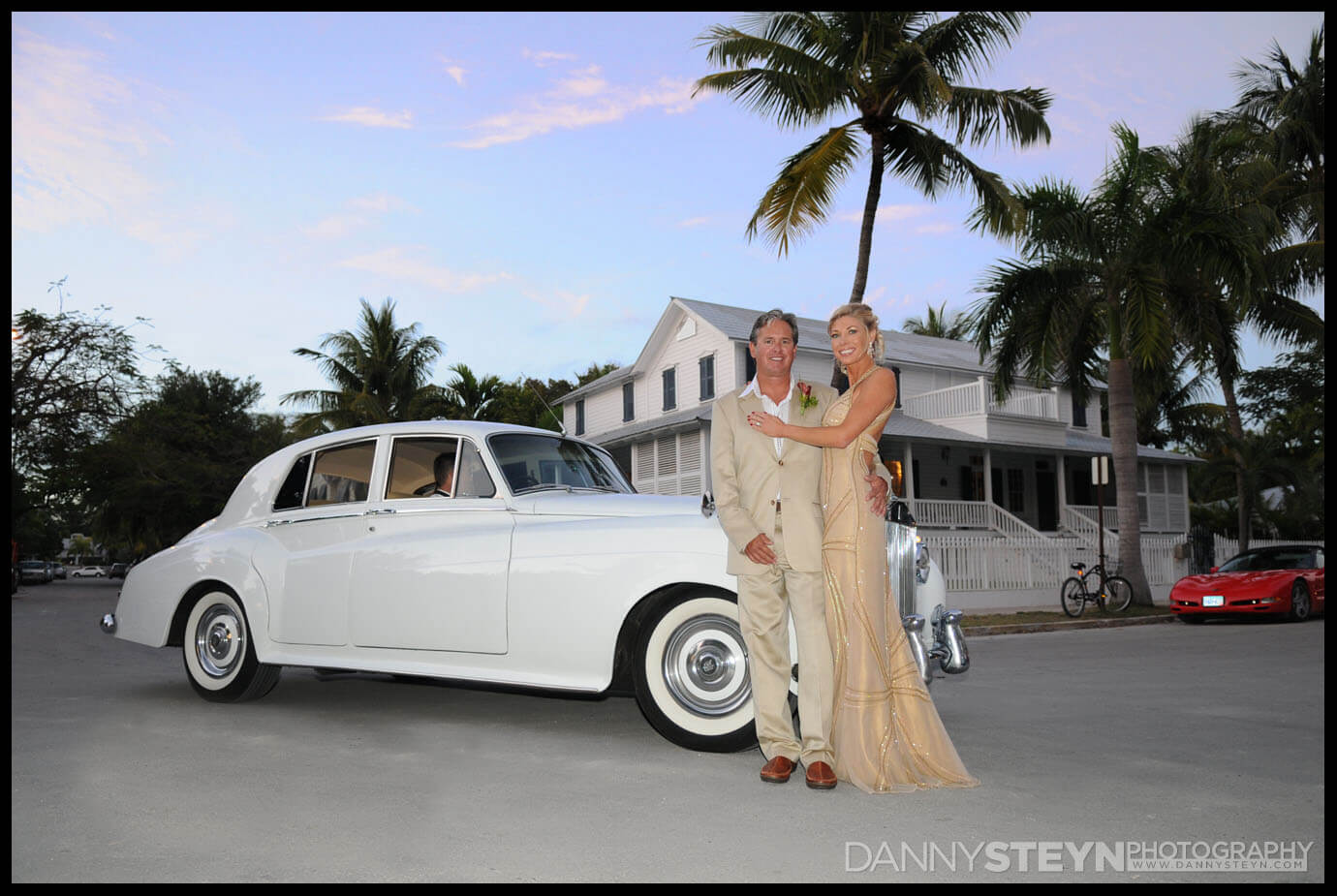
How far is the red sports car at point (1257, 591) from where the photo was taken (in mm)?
17656

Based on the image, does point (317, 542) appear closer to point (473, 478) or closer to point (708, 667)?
point (473, 478)

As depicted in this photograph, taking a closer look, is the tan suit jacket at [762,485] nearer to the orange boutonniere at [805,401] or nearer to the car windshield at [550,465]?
the orange boutonniere at [805,401]

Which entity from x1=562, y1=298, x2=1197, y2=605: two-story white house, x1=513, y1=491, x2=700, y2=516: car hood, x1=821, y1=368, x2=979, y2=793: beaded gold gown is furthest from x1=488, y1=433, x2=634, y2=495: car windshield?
x1=562, y1=298, x2=1197, y2=605: two-story white house

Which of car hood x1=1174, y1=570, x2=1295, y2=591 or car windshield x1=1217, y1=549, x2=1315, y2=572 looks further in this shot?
car windshield x1=1217, y1=549, x2=1315, y2=572

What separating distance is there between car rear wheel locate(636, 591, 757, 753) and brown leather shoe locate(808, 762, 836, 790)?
0.80 metres

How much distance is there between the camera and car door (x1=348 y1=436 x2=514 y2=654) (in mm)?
6406

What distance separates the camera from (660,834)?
413 cm

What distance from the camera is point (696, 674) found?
5.82m

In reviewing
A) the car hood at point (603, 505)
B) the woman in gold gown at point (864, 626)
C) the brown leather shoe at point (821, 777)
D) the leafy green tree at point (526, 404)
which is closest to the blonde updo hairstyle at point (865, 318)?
the woman in gold gown at point (864, 626)

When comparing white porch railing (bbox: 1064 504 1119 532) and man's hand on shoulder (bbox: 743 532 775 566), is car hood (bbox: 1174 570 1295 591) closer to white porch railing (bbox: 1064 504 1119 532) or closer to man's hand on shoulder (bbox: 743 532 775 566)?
white porch railing (bbox: 1064 504 1119 532)

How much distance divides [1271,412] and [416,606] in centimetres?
5537

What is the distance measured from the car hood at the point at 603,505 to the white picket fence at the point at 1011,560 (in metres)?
15.4
